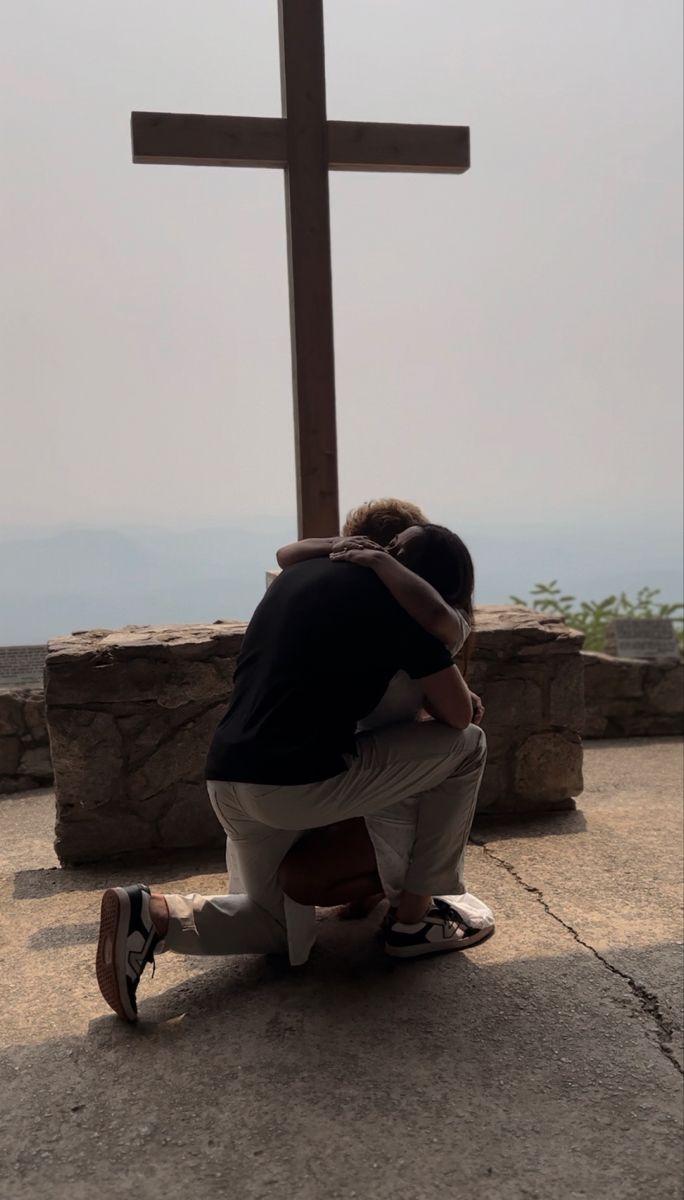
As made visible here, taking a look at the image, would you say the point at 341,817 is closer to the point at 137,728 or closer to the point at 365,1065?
the point at 365,1065

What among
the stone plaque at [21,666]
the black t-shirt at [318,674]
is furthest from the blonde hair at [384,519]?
the stone plaque at [21,666]

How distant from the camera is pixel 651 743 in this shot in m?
5.08

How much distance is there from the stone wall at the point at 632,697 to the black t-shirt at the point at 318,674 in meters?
3.36

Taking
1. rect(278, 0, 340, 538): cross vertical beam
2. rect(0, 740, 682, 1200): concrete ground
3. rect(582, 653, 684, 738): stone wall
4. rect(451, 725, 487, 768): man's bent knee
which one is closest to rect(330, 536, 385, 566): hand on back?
rect(451, 725, 487, 768): man's bent knee

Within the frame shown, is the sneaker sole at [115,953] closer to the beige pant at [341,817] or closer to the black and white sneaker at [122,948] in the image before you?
the black and white sneaker at [122,948]

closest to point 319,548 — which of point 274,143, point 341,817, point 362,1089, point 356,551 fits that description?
point 356,551

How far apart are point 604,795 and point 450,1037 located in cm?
226

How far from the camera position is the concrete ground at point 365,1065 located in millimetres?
1500

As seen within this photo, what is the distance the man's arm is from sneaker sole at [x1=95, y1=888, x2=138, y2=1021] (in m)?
0.73

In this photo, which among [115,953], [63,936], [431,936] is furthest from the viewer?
[63,936]

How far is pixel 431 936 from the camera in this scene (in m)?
2.25

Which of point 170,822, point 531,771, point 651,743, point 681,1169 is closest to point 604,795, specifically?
point 531,771

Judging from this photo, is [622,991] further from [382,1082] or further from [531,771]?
[531,771]

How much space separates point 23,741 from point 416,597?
300 cm
